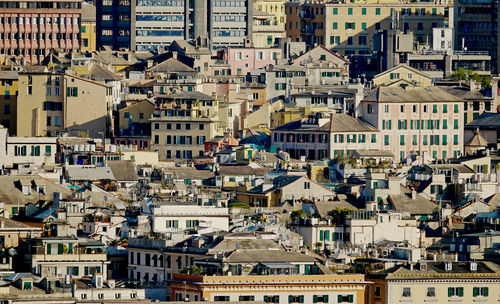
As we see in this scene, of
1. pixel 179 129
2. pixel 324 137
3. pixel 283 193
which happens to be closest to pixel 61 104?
pixel 179 129

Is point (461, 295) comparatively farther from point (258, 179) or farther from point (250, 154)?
point (250, 154)

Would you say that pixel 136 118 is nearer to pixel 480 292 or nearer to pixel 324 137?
pixel 324 137

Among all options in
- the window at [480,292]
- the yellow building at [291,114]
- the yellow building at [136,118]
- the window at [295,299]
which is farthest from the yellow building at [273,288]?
the yellow building at [291,114]

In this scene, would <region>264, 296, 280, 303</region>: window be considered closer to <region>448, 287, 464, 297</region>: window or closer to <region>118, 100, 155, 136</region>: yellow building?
<region>448, 287, 464, 297</region>: window

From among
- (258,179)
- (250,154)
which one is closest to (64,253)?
(258,179)

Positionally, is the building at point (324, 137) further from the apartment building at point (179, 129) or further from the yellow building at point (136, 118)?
the yellow building at point (136, 118)

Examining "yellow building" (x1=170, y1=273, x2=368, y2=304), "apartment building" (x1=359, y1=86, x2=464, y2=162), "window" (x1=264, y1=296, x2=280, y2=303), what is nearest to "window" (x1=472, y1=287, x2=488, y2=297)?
"yellow building" (x1=170, y1=273, x2=368, y2=304)
